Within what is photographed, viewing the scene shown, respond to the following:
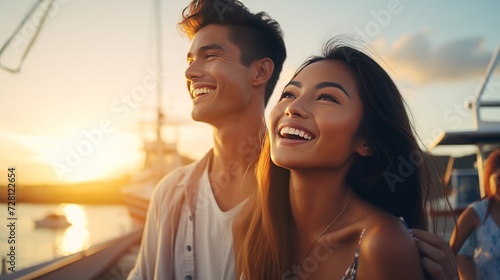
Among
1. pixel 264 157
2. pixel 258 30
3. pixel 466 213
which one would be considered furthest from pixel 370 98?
pixel 466 213

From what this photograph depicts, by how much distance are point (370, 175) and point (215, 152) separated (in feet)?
4.06

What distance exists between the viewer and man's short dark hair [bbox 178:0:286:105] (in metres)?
3.08

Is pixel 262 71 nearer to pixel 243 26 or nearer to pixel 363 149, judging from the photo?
pixel 243 26

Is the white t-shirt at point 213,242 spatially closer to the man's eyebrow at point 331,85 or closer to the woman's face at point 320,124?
the woman's face at point 320,124

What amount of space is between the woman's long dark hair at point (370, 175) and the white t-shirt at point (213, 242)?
0.30 meters

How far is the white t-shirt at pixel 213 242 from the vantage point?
8.80 feet

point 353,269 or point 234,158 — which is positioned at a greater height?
point 234,158

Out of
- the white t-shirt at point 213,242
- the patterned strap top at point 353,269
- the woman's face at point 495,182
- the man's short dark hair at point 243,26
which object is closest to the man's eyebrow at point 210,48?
the man's short dark hair at point 243,26

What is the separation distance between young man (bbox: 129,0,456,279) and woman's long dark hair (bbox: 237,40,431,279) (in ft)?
1.41

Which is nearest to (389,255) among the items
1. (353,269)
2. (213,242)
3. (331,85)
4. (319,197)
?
(353,269)

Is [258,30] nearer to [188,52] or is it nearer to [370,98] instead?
[188,52]

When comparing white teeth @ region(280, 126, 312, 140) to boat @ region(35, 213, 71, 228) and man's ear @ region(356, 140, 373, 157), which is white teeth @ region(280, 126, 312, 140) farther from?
boat @ region(35, 213, 71, 228)

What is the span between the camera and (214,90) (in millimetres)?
2836

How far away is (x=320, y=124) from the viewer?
1.93 metres
